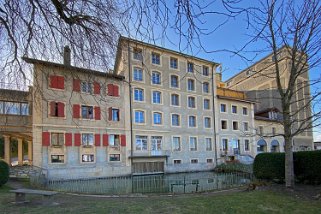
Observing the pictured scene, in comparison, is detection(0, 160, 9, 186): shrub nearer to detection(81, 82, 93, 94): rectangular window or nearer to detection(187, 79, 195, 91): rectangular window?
detection(81, 82, 93, 94): rectangular window

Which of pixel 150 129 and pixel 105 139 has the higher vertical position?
pixel 150 129

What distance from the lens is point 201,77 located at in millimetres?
36375

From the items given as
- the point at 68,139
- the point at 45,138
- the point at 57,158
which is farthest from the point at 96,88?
the point at 68,139

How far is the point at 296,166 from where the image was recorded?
14406mm

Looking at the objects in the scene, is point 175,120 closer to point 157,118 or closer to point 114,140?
point 157,118

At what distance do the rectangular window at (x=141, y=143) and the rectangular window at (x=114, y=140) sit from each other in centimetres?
239

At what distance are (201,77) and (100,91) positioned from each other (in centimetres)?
3151

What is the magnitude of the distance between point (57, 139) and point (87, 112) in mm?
3749

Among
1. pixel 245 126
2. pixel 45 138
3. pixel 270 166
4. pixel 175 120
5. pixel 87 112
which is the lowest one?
pixel 270 166

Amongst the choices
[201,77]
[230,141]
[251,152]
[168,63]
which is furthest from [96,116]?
[251,152]

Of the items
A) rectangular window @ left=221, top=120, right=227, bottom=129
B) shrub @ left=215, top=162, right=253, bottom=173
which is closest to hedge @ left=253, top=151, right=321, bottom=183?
shrub @ left=215, top=162, right=253, bottom=173

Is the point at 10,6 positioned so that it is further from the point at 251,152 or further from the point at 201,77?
the point at 251,152

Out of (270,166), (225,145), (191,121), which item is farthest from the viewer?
(225,145)

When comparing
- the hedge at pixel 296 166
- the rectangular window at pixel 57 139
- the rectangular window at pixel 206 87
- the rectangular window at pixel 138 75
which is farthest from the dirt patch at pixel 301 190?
the rectangular window at pixel 206 87
